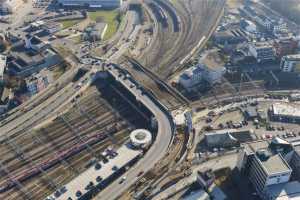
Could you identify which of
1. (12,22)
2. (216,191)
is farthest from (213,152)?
(12,22)

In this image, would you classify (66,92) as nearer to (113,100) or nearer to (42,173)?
(113,100)

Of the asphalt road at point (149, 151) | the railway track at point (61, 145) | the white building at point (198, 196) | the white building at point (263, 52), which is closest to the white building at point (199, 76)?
the asphalt road at point (149, 151)

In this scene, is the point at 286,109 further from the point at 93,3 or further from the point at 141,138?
the point at 93,3

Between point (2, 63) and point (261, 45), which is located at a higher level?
point (261, 45)

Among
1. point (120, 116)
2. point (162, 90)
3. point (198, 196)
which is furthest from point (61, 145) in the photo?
point (198, 196)

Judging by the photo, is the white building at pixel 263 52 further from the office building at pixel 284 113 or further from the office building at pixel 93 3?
the office building at pixel 93 3
